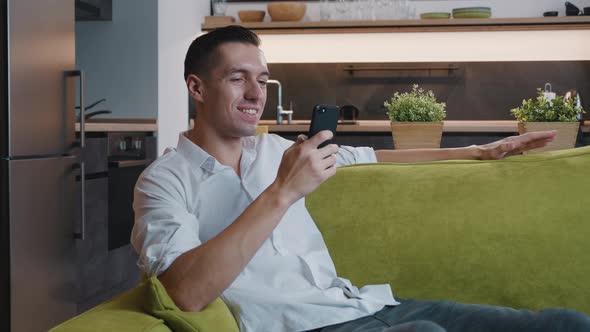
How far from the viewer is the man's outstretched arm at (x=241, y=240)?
59.6 inches

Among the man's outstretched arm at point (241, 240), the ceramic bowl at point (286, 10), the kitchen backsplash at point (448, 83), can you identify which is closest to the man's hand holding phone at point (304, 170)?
the man's outstretched arm at point (241, 240)

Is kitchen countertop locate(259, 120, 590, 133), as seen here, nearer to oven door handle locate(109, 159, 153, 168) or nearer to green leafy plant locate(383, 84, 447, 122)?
oven door handle locate(109, 159, 153, 168)

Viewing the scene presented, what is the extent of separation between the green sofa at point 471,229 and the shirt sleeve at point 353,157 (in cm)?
15

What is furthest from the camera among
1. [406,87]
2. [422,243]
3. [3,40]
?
[406,87]

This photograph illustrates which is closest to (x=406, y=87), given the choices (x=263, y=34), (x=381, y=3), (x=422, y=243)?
(x=381, y=3)

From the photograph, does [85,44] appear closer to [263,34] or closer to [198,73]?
[263,34]

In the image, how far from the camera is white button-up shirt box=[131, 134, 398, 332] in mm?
1617

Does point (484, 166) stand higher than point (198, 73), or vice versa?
point (198, 73)

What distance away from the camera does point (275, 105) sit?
5754 mm

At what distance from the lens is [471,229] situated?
81.2 inches

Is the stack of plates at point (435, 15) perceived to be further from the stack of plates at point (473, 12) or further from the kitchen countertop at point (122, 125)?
the kitchen countertop at point (122, 125)

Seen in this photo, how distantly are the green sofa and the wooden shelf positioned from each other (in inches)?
127

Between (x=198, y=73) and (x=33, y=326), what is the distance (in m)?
1.73

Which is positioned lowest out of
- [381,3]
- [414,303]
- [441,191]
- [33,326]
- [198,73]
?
[33,326]
